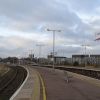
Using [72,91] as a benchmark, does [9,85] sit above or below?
below

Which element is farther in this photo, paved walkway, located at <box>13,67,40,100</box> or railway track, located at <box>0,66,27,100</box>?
railway track, located at <box>0,66,27,100</box>

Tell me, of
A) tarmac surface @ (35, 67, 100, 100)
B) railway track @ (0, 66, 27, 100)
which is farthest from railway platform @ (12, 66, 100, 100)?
railway track @ (0, 66, 27, 100)

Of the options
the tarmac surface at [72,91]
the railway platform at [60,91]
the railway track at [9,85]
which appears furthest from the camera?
the railway track at [9,85]

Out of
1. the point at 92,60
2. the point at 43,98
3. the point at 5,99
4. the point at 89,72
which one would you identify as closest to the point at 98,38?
the point at 89,72

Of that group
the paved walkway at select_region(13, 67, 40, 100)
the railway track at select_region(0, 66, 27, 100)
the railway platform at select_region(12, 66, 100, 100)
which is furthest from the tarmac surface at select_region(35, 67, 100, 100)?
the railway track at select_region(0, 66, 27, 100)

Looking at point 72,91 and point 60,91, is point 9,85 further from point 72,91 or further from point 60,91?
point 72,91

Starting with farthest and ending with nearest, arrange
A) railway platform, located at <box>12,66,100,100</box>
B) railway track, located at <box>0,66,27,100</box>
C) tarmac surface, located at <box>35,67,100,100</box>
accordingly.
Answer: railway track, located at <box>0,66,27,100</box> < railway platform, located at <box>12,66,100,100</box> < tarmac surface, located at <box>35,67,100,100</box>

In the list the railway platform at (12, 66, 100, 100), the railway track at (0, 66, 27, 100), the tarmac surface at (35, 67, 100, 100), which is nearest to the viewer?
the tarmac surface at (35, 67, 100, 100)

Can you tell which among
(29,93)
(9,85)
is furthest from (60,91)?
(9,85)

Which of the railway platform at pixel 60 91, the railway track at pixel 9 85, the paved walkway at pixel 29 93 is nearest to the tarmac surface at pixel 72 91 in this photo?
the railway platform at pixel 60 91

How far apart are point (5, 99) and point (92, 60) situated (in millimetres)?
118070

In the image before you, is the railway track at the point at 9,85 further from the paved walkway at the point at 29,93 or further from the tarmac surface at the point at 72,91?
the tarmac surface at the point at 72,91

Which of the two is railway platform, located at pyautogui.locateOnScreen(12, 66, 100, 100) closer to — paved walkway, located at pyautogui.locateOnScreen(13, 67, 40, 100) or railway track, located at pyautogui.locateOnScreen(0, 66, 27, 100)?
paved walkway, located at pyautogui.locateOnScreen(13, 67, 40, 100)

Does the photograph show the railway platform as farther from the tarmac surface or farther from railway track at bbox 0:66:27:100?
railway track at bbox 0:66:27:100
